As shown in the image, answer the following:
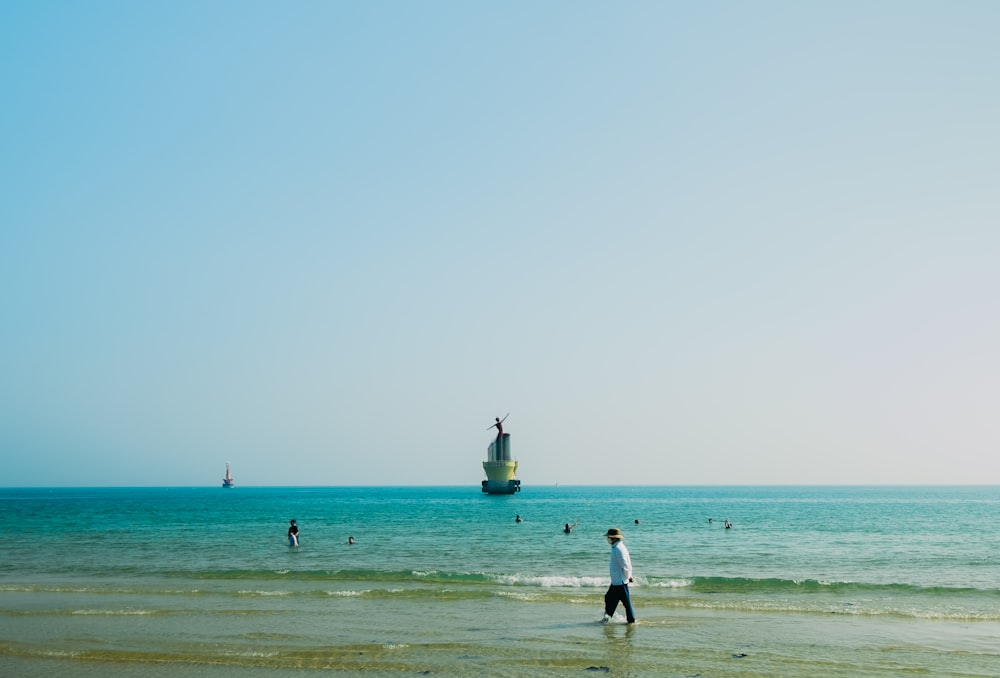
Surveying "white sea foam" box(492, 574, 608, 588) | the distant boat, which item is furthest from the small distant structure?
"white sea foam" box(492, 574, 608, 588)

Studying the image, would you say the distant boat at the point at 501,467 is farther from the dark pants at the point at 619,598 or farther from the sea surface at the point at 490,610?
the dark pants at the point at 619,598

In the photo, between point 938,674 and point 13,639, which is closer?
point 938,674

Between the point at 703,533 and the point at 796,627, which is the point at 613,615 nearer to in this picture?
the point at 796,627

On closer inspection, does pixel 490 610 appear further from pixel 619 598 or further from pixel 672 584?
pixel 672 584

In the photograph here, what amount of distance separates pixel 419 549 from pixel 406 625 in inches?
901

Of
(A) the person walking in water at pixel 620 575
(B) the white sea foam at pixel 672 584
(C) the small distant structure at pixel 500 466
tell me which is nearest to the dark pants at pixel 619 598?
(A) the person walking in water at pixel 620 575

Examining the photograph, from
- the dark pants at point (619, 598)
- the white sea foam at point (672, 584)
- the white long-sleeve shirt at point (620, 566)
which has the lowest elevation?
the white sea foam at point (672, 584)

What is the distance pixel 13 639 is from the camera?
55.5ft

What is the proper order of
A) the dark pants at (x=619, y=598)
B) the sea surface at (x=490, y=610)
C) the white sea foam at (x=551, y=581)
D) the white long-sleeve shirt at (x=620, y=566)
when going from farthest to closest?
1. the white sea foam at (x=551, y=581)
2. the dark pants at (x=619, y=598)
3. the white long-sleeve shirt at (x=620, y=566)
4. the sea surface at (x=490, y=610)

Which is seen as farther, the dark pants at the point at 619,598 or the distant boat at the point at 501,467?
the distant boat at the point at 501,467

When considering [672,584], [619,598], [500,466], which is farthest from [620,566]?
[500,466]

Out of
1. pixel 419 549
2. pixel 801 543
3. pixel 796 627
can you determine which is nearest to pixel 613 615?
pixel 796 627

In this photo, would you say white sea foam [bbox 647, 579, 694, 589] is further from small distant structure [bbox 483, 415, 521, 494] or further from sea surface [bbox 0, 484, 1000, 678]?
small distant structure [bbox 483, 415, 521, 494]

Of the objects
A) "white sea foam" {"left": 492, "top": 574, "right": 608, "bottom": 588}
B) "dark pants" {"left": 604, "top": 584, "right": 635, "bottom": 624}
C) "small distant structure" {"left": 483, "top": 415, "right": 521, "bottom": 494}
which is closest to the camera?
"dark pants" {"left": 604, "top": 584, "right": 635, "bottom": 624}
